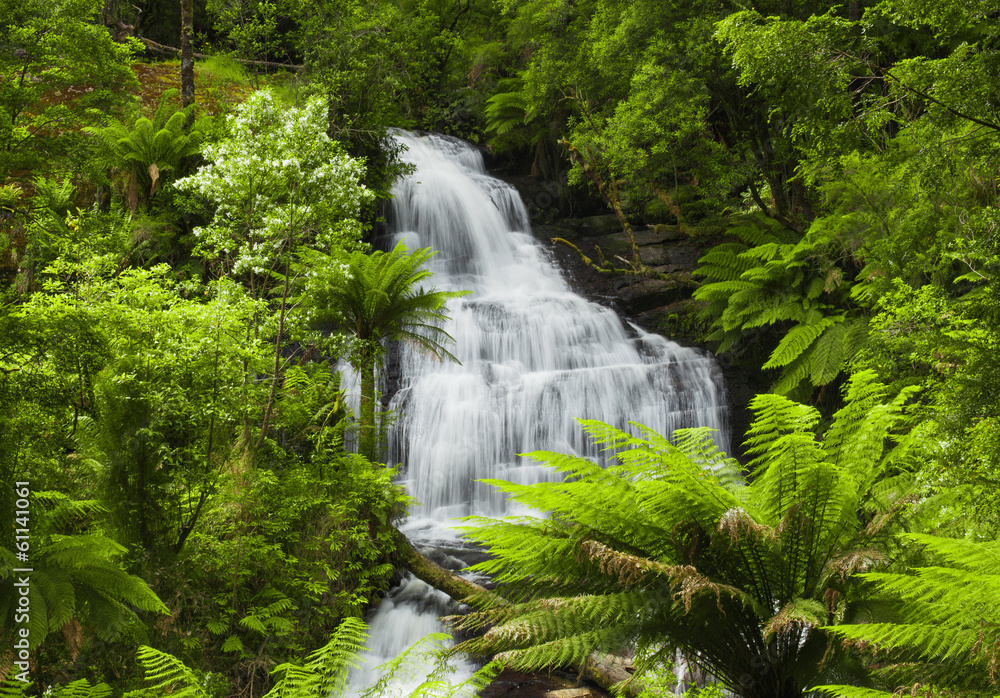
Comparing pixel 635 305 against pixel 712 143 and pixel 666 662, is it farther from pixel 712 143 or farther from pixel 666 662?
pixel 666 662

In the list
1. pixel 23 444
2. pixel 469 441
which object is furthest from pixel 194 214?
pixel 23 444

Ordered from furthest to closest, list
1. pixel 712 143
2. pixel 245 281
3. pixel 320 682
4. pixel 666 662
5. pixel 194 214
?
pixel 712 143 → pixel 194 214 → pixel 245 281 → pixel 320 682 → pixel 666 662

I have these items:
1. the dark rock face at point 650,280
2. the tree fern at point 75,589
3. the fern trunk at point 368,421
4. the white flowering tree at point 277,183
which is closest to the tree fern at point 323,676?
the tree fern at point 75,589

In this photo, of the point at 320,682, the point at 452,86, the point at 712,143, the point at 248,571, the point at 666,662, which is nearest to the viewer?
the point at 666,662

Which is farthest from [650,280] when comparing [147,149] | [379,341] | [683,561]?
[683,561]

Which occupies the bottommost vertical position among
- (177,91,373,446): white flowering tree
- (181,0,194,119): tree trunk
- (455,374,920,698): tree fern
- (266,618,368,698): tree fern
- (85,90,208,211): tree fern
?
(266,618,368,698): tree fern

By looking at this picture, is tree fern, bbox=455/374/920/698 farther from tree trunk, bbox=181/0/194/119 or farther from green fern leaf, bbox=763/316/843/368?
tree trunk, bbox=181/0/194/119

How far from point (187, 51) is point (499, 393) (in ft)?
31.6

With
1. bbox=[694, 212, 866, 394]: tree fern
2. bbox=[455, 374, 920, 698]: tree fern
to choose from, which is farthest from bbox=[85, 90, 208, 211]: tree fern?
bbox=[455, 374, 920, 698]: tree fern

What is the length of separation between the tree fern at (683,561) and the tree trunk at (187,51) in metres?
13.2

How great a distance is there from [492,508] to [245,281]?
5.77 meters

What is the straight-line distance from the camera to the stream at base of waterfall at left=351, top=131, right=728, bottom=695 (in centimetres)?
861

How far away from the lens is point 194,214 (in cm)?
1143

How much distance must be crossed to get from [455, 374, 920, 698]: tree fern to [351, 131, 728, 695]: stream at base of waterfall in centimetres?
457
